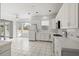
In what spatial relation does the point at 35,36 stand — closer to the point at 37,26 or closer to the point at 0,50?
the point at 37,26

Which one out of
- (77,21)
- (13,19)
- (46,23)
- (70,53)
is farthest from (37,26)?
(70,53)

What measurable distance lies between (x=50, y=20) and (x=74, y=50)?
309 inches

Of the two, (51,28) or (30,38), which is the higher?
(51,28)

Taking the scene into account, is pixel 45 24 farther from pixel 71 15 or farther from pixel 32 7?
pixel 71 15

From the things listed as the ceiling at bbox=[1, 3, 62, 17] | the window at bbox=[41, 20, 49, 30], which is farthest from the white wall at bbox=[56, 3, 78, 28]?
the window at bbox=[41, 20, 49, 30]

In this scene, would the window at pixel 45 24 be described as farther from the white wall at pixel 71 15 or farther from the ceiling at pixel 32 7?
the white wall at pixel 71 15

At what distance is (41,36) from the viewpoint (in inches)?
371

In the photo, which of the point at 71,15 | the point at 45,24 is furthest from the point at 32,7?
the point at 71,15

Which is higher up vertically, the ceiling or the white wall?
the ceiling

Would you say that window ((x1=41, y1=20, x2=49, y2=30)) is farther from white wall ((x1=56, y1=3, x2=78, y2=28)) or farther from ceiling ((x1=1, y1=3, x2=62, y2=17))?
white wall ((x1=56, y1=3, x2=78, y2=28))

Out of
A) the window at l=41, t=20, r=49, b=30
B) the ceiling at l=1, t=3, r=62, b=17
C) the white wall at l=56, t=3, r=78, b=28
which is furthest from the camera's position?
the window at l=41, t=20, r=49, b=30

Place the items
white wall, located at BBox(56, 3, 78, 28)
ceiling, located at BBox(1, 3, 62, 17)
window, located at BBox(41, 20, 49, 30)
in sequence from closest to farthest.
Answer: white wall, located at BBox(56, 3, 78, 28)
ceiling, located at BBox(1, 3, 62, 17)
window, located at BBox(41, 20, 49, 30)

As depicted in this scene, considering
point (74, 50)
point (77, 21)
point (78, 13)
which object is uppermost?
point (78, 13)

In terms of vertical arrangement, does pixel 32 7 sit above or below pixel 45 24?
above
